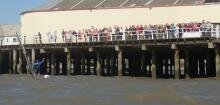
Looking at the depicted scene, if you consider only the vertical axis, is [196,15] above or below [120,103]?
above

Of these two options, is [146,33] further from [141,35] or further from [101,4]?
[101,4]

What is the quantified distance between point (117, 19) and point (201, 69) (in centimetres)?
846

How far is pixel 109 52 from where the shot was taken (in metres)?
52.9

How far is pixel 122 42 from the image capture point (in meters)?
47.1

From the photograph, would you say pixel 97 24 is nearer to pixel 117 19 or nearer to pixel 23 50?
pixel 117 19

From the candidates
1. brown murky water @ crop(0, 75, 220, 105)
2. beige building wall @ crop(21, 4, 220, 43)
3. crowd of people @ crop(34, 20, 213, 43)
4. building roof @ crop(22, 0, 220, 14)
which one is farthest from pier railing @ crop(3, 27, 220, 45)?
brown murky water @ crop(0, 75, 220, 105)

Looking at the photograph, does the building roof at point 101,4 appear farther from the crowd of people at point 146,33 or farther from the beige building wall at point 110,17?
the crowd of people at point 146,33

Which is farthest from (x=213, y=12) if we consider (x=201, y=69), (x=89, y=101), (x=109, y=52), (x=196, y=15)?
(x=89, y=101)

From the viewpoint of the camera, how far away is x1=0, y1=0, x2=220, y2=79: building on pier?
148ft

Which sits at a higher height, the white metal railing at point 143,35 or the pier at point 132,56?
the white metal railing at point 143,35

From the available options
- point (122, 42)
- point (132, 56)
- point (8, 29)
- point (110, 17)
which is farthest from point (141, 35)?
point (8, 29)

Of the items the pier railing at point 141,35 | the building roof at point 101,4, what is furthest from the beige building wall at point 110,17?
the pier railing at point 141,35

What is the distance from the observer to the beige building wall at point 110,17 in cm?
5456

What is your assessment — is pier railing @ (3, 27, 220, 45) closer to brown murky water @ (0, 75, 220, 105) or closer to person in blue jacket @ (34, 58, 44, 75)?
person in blue jacket @ (34, 58, 44, 75)
